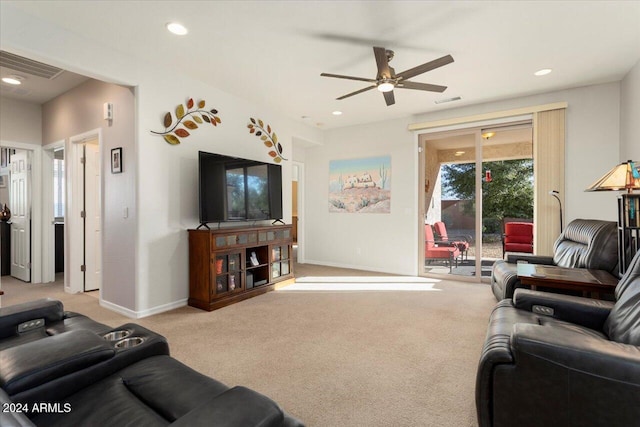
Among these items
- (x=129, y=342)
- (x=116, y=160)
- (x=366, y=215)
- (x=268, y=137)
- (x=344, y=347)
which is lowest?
(x=344, y=347)

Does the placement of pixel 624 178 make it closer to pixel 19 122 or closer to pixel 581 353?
pixel 581 353

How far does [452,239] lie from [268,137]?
3.42 m

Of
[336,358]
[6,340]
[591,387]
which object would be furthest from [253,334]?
[591,387]

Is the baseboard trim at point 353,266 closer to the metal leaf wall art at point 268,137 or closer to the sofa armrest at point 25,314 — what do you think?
the metal leaf wall art at point 268,137

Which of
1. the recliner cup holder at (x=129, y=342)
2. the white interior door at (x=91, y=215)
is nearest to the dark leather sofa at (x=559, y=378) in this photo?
the recliner cup holder at (x=129, y=342)

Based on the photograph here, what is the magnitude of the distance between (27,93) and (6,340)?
4.41 m

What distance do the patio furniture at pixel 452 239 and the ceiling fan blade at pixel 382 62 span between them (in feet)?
10.3

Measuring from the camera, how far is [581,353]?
1.24m

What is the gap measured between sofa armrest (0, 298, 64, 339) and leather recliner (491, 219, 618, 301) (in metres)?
3.40

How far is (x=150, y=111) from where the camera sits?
11.0 ft

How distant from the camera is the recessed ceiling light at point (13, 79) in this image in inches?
148

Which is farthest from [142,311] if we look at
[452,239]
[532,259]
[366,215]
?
[452,239]

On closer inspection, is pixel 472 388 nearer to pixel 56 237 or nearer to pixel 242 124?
pixel 242 124

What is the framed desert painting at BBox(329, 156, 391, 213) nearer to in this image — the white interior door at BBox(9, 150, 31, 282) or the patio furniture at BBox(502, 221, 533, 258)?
the patio furniture at BBox(502, 221, 533, 258)
